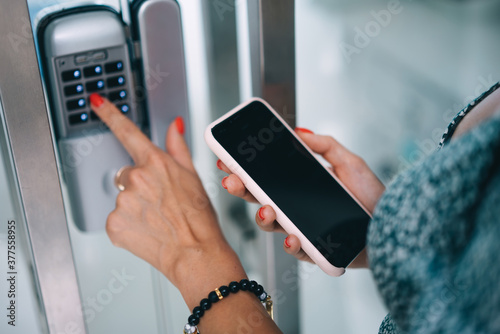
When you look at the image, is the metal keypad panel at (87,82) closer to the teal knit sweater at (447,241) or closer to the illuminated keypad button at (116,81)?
the illuminated keypad button at (116,81)

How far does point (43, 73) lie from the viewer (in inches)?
21.6

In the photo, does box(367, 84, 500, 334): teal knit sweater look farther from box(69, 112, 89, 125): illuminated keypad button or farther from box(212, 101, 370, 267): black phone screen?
box(69, 112, 89, 125): illuminated keypad button

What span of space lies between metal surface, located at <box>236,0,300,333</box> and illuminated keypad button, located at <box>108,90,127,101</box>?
181 millimetres

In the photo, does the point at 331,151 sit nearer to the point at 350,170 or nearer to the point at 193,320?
the point at 350,170

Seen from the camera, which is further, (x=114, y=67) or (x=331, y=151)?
(x=331, y=151)

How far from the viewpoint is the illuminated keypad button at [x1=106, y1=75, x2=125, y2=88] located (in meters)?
0.58

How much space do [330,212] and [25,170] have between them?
37 centimetres

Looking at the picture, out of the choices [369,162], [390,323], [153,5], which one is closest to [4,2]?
[153,5]

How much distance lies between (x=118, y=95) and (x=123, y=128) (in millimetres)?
43

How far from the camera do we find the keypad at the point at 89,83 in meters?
0.56

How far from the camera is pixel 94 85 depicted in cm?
58

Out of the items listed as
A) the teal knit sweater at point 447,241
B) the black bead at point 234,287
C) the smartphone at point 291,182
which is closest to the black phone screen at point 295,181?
the smartphone at point 291,182

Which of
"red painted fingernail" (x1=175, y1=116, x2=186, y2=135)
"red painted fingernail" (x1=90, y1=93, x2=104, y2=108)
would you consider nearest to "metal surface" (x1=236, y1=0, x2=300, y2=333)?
"red painted fingernail" (x1=175, y1=116, x2=186, y2=135)

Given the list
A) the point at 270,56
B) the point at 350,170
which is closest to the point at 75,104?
the point at 270,56
